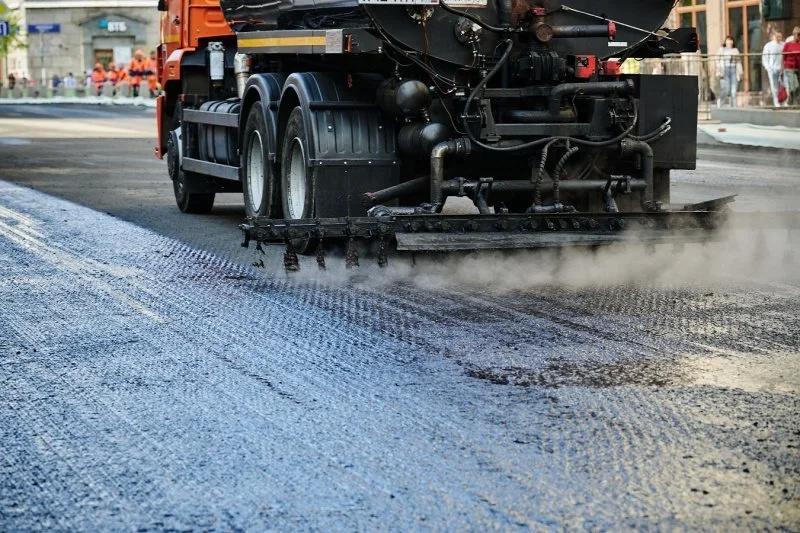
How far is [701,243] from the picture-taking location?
9.94 meters

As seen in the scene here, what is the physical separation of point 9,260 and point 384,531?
282 inches

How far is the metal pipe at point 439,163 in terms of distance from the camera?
392 inches

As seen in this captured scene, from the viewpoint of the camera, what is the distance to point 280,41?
11336mm

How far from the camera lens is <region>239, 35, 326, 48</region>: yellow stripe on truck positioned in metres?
10.5

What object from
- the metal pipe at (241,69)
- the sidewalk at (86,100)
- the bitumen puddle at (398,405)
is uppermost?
the sidewalk at (86,100)

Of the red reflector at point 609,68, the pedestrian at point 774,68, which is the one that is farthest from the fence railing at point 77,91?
the red reflector at point 609,68

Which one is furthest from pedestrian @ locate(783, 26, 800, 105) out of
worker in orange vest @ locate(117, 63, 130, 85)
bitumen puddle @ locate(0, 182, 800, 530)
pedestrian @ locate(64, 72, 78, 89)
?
pedestrian @ locate(64, 72, 78, 89)

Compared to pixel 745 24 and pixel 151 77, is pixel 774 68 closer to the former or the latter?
pixel 745 24

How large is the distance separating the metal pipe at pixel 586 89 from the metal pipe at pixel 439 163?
2.46 feet

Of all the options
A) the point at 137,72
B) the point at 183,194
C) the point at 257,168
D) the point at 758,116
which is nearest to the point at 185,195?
the point at 183,194

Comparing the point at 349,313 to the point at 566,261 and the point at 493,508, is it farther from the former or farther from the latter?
the point at 493,508

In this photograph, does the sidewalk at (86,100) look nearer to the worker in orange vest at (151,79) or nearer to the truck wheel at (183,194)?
the worker in orange vest at (151,79)

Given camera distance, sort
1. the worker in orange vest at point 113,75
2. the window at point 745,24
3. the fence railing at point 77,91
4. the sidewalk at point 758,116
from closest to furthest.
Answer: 1. the sidewalk at point 758,116
2. the window at point 745,24
3. the fence railing at point 77,91
4. the worker in orange vest at point 113,75

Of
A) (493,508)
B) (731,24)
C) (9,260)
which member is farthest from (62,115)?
(493,508)
